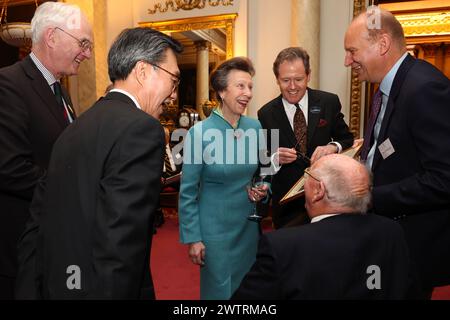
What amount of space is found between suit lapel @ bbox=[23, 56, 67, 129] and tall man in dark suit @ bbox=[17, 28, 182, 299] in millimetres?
727

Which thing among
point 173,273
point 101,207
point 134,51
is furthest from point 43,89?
point 173,273

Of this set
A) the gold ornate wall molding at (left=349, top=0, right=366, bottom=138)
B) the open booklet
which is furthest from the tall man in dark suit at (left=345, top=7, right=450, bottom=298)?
the gold ornate wall molding at (left=349, top=0, right=366, bottom=138)

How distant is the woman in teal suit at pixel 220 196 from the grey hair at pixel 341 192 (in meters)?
0.94

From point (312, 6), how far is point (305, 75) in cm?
254

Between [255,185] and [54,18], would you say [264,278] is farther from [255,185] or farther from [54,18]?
[54,18]

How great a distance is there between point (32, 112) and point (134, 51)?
746 mm

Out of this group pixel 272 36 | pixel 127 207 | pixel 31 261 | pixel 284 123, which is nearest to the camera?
pixel 127 207

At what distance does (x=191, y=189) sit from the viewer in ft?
7.32

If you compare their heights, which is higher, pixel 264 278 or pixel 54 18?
pixel 54 18

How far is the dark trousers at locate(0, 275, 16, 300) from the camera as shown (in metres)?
1.74

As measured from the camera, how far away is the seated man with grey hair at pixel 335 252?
45.8 inches

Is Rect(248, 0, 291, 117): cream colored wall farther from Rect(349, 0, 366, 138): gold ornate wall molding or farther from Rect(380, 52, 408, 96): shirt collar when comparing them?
Rect(380, 52, 408, 96): shirt collar

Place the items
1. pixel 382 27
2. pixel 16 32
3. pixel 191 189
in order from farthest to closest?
1. pixel 16 32
2. pixel 191 189
3. pixel 382 27

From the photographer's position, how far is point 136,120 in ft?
3.68
